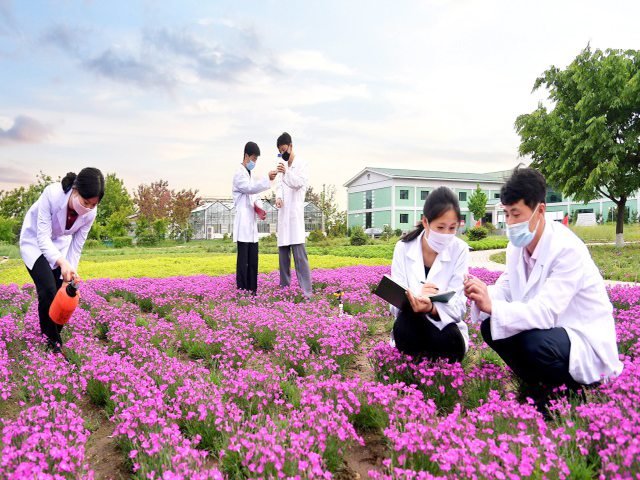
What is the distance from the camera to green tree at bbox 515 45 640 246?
19703mm

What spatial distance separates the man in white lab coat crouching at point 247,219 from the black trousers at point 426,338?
170 inches

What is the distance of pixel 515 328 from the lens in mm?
3041

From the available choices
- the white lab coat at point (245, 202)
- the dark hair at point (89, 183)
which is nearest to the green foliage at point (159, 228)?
the white lab coat at point (245, 202)

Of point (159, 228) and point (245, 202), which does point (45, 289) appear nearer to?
point (245, 202)

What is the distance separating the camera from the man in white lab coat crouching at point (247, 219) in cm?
779

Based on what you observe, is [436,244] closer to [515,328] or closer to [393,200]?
[515,328]

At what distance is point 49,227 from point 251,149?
376 centimetres

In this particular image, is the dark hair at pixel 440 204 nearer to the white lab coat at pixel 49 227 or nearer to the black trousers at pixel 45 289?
the white lab coat at pixel 49 227

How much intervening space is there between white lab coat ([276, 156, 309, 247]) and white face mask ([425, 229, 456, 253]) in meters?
4.06

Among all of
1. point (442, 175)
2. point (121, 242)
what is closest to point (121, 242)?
point (121, 242)

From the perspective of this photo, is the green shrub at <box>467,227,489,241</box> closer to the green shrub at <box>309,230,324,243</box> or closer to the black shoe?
the green shrub at <box>309,230,324,243</box>

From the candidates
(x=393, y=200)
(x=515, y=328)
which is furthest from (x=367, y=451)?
(x=393, y=200)

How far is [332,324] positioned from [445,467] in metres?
3.10

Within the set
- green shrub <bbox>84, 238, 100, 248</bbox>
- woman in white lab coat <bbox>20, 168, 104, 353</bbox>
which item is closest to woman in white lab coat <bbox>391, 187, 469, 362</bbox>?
woman in white lab coat <bbox>20, 168, 104, 353</bbox>
